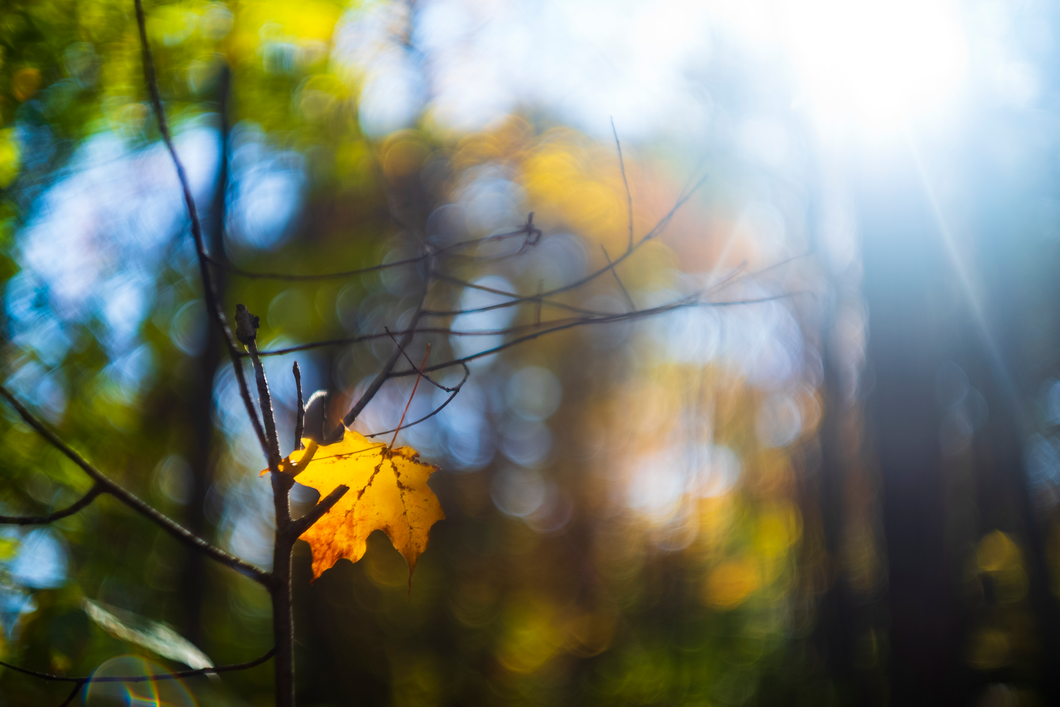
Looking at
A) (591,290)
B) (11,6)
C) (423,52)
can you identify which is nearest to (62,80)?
(11,6)

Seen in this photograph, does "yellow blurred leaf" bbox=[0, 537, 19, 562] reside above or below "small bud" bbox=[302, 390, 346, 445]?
above

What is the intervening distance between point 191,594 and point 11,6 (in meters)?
3.48

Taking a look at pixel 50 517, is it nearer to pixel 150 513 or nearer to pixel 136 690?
pixel 150 513

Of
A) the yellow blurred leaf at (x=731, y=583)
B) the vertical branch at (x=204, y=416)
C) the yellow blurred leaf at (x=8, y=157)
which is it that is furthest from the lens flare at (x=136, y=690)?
the yellow blurred leaf at (x=731, y=583)

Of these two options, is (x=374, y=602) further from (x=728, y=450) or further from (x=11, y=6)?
(x=728, y=450)

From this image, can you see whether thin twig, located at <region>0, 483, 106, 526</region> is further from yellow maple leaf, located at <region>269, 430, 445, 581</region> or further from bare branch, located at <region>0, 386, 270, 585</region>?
yellow maple leaf, located at <region>269, 430, 445, 581</region>

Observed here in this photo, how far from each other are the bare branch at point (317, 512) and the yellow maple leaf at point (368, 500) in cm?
2

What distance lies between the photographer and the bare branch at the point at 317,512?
0.84m

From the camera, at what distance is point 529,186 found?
6.23 metres

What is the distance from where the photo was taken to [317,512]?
848 mm

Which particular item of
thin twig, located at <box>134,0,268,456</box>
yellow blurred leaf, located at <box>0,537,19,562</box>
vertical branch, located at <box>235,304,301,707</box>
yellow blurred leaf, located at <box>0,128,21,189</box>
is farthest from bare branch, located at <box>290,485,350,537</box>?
yellow blurred leaf, located at <box>0,128,21,189</box>

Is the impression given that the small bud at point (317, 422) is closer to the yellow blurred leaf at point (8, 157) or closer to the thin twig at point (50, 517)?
the thin twig at point (50, 517)

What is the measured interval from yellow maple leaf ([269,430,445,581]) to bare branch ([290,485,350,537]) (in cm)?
2

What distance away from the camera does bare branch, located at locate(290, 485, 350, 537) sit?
0.84 meters
